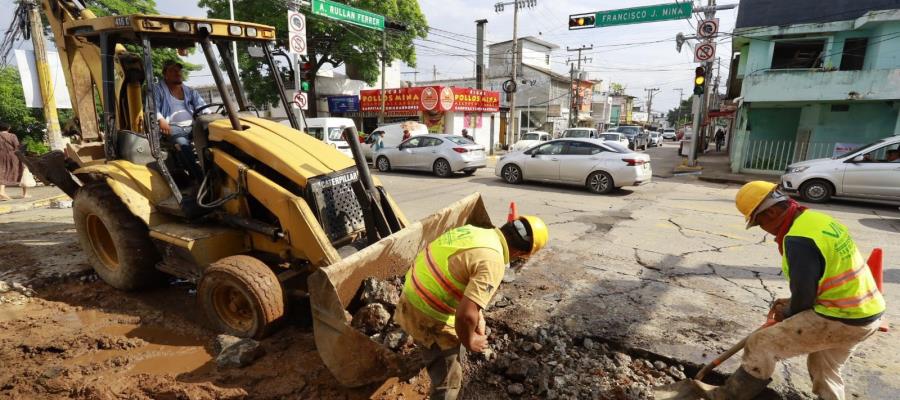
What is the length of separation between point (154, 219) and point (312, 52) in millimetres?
22609

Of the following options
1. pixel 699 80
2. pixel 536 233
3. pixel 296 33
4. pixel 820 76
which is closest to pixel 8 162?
pixel 296 33

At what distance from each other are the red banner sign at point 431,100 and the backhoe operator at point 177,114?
62.6 feet

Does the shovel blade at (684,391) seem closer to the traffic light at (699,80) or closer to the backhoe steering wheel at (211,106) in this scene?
the backhoe steering wheel at (211,106)

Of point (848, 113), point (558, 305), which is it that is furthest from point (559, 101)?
point (558, 305)

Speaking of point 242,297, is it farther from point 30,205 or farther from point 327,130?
point 327,130

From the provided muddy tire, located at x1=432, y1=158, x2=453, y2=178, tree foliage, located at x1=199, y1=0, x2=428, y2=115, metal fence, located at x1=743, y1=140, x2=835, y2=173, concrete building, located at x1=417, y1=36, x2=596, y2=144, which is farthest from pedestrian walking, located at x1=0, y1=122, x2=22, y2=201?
concrete building, located at x1=417, y1=36, x2=596, y2=144

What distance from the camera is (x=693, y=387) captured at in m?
2.91

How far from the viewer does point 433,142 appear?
1416cm

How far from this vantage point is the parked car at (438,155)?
1363 centimetres

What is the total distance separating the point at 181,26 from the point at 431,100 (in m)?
20.1

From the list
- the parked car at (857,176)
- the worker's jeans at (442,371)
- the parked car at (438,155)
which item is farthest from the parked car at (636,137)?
the worker's jeans at (442,371)

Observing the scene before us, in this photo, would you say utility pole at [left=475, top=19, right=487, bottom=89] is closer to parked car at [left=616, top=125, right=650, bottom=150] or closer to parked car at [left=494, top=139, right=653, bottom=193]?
parked car at [left=616, top=125, right=650, bottom=150]

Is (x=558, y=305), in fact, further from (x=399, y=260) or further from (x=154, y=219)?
(x=154, y=219)

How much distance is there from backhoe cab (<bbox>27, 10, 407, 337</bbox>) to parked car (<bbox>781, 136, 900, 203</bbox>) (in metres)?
10.4
